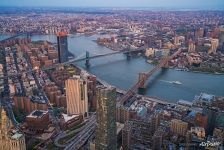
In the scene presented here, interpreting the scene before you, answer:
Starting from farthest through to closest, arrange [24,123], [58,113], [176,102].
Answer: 1. [176,102]
2. [58,113]
3. [24,123]

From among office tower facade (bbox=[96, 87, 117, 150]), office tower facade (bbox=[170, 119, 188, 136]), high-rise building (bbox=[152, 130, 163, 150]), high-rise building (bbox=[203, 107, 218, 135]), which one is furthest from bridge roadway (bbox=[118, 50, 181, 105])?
office tower facade (bbox=[96, 87, 117, 150])

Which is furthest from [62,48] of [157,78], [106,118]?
[106,118]

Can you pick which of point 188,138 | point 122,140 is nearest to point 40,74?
point 122,140

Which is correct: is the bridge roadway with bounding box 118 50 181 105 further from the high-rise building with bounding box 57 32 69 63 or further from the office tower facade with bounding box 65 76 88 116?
the high-rise building with bounding box 57 32 69 63

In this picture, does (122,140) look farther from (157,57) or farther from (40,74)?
(157,57)

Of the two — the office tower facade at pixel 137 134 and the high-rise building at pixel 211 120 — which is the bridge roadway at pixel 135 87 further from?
the high-rise building at pixel 211 120

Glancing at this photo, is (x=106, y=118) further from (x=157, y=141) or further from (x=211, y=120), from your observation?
(x=211, y=120)
